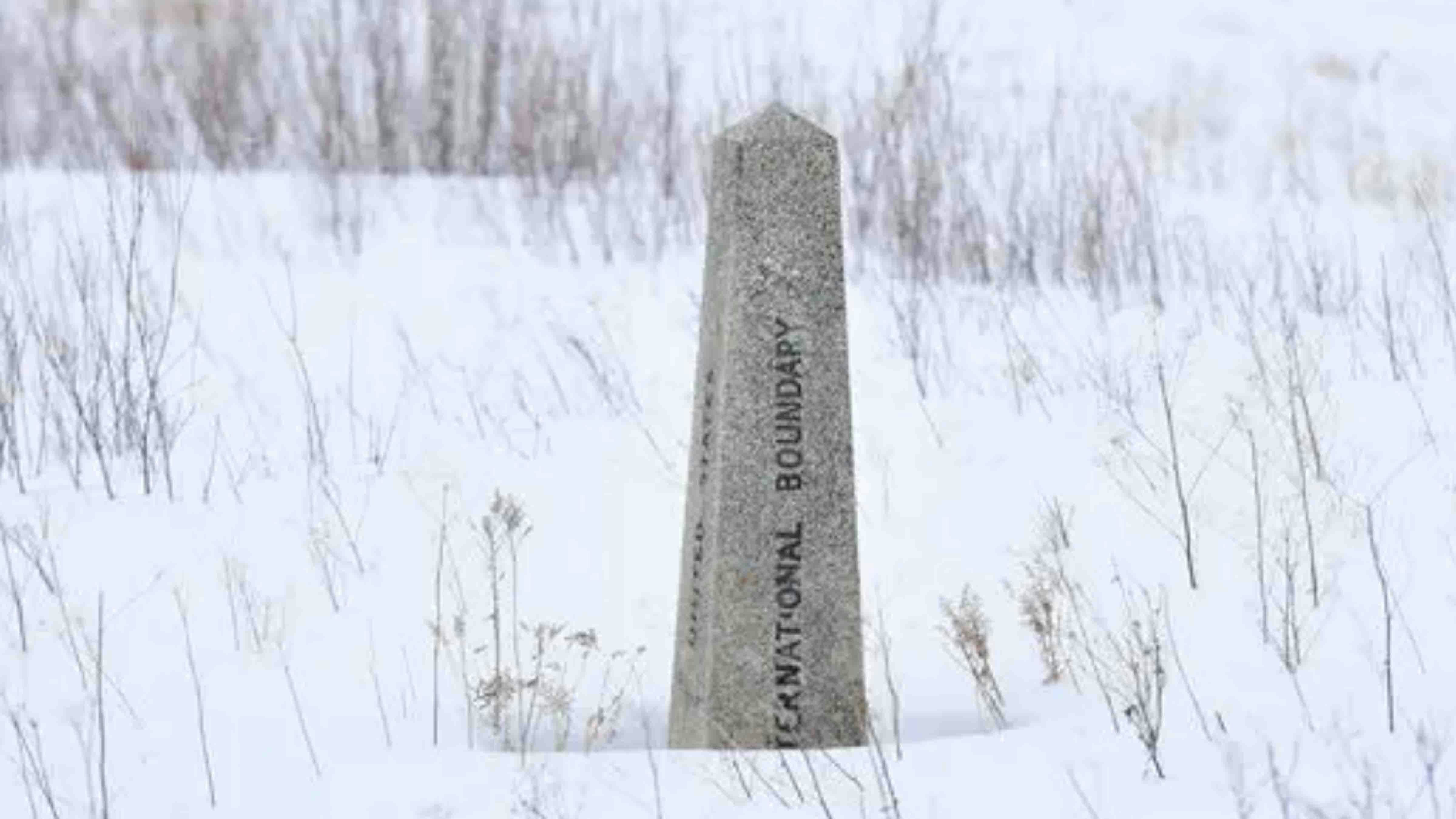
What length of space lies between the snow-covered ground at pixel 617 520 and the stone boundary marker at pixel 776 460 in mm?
179

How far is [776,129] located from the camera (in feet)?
13.3

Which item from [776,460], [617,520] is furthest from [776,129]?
[617,520]

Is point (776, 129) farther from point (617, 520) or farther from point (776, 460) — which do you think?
point (617, 520)

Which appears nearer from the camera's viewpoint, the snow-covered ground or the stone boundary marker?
the snow-covered ground

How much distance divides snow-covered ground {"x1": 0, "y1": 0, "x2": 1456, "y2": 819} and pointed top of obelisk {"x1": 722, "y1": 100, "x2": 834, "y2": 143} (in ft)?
3.30

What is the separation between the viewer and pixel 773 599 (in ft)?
13.6

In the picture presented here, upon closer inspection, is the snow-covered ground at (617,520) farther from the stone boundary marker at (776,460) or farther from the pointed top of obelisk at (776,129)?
the pointed top of obelisk at (776,129)

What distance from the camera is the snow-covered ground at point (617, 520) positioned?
3.95 meters

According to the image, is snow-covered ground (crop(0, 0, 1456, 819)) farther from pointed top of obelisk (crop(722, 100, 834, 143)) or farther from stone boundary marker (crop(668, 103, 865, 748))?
pointed top of obelisk (crop(722, 100, 834, 143))

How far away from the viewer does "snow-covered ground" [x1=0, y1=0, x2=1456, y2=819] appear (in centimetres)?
395

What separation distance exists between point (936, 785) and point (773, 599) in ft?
1.87

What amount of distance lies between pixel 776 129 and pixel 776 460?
2.09ft

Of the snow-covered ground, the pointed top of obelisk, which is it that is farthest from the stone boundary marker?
the snow-covered ground

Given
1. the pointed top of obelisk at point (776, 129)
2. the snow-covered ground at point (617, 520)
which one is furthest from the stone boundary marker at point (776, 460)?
the snow-covered ground at point (617, 520)
